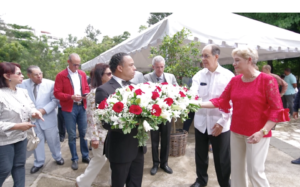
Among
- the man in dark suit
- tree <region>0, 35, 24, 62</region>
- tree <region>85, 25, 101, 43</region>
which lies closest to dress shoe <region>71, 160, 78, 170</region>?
the man in dark suit

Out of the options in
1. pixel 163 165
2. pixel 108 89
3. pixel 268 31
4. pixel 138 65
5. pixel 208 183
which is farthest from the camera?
pixel 138 65

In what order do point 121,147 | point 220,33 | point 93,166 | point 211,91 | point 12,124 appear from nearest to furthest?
point 121,147 < point 12,124 < point 211,91 < point 93,166 < point 220,33

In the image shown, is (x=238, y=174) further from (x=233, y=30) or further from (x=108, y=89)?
(x=233, y=30)

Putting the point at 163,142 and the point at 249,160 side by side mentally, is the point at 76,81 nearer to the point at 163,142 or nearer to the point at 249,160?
the point at 163,142

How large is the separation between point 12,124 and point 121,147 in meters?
1.39

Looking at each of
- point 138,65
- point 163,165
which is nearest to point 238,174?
point 163,165

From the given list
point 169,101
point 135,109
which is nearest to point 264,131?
point 169,101

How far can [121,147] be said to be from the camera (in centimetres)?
191

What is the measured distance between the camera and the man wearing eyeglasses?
13.0ft

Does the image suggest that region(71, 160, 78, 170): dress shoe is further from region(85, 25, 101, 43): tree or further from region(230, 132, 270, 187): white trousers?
region(85, 25, 101, 43): tree

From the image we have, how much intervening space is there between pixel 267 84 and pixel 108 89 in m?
1.64

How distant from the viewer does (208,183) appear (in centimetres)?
334

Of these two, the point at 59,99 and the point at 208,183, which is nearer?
the point at 208,183

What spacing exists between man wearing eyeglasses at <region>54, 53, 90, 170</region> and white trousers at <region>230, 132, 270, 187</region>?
2.80 metres
